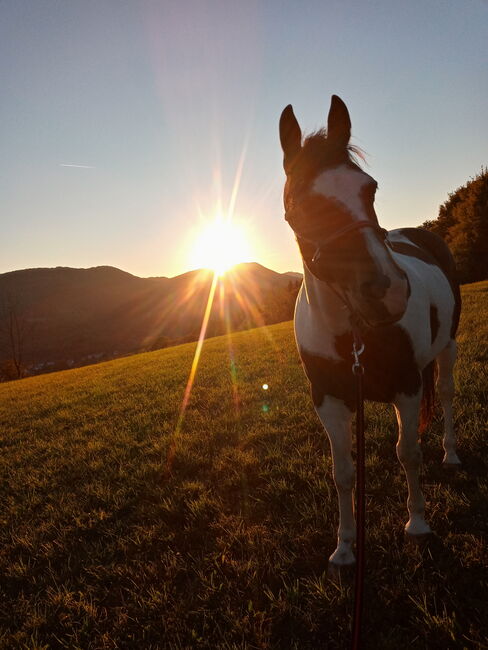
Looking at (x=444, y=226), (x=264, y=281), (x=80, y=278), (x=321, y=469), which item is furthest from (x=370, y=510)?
(x=80, y=278)

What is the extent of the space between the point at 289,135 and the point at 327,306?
3.93ft

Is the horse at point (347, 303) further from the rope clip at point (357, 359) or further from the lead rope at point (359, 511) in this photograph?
the lead rope at point (359, 511)

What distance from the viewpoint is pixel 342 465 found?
287 cm

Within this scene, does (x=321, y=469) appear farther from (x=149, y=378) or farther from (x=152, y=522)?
(x=149, y=378)

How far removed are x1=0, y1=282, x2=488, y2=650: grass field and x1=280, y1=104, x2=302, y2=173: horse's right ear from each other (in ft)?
9.93

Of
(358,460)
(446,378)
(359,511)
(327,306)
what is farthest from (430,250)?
(359,511)

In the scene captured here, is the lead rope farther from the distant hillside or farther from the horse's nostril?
the distant hillside

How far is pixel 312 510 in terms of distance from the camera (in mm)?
3391

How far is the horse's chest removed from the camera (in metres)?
2.56

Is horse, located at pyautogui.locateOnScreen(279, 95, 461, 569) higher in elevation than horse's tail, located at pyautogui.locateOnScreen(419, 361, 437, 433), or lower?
higher

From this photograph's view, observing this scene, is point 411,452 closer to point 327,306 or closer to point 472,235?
point 327,306

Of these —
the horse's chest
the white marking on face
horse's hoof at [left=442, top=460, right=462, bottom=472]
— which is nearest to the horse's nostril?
the white marking on face

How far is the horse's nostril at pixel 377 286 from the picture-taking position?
1.90 meters

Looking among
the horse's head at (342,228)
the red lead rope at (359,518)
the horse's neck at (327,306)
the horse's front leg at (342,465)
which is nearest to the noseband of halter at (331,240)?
the horse's head at (342,228)
